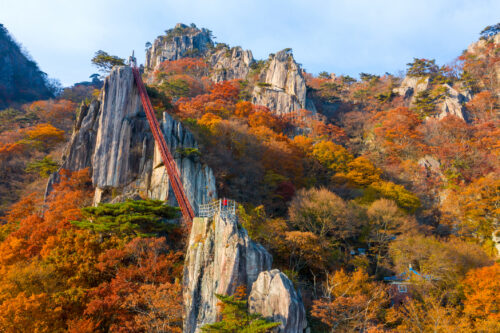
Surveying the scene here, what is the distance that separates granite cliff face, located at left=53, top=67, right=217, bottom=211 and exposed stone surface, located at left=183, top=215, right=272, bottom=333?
686 cm

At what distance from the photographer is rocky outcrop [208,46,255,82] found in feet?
212

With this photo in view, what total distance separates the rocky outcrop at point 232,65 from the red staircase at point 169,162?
1656 inches

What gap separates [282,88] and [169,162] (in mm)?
34854

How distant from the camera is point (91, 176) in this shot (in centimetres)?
2355

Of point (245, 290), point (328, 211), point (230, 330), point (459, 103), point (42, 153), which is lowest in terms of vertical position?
point (230, 330)

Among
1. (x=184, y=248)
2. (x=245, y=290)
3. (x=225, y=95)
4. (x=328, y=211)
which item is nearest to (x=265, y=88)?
(x=225, y=95)

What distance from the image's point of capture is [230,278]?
38.2 feet

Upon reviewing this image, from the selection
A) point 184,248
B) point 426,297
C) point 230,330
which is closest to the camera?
A: point 230,330

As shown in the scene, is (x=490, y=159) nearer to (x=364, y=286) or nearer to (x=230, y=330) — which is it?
(x=364, y=286)

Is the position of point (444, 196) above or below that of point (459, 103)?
below

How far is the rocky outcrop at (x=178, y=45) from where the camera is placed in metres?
83.3

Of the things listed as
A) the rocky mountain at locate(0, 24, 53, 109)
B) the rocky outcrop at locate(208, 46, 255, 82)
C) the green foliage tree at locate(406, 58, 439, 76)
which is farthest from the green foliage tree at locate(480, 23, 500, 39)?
the rocky mountain at locate(0, 24, 53, 109)

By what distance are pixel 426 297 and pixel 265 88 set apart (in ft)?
131

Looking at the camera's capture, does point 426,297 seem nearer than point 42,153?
Yes
